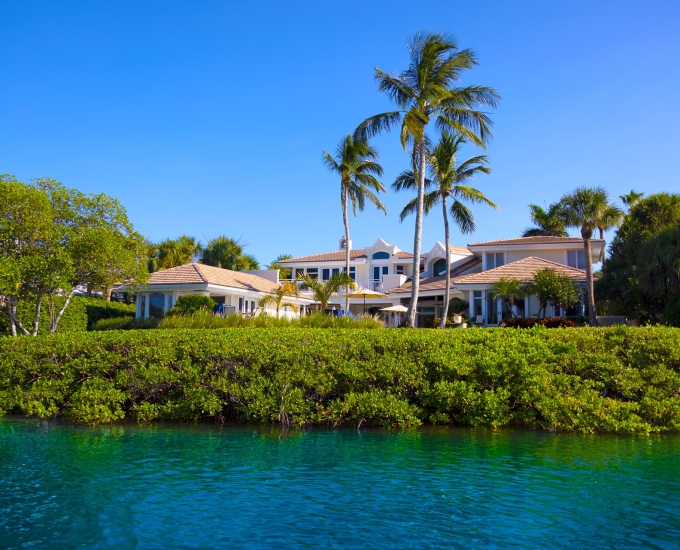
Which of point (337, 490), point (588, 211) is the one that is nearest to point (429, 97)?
point (588, 211)

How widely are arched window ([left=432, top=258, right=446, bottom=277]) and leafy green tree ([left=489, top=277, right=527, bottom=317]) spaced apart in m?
15.0

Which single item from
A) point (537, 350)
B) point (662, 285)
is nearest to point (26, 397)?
point (537, 350)

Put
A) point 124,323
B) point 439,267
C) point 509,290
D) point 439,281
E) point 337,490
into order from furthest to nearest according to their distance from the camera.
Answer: point 439,267 < point 439,281 < point 509,290 < point 124,323 < point 337,490

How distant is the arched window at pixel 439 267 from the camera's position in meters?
46.2

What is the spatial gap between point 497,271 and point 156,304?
1812cm

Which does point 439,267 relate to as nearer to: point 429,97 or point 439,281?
point 439,281

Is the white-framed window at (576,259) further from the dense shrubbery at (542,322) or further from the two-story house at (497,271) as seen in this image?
the dense shrubbery at (542,322)

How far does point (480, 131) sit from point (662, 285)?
977 centimetres

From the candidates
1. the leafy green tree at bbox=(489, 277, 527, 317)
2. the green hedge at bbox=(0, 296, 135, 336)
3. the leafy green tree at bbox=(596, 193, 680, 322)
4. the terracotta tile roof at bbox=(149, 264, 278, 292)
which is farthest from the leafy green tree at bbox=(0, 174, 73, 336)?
the leafy green tree at bbox=(596, 193, 680, 322)

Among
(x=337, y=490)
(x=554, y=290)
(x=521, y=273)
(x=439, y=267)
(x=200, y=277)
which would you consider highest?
(x=439, y=267)

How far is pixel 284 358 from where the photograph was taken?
12992 millimetres

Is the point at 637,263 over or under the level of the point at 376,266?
under

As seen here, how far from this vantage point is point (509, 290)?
29.7m

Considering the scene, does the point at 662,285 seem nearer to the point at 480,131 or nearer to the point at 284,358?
the point at 480,131
